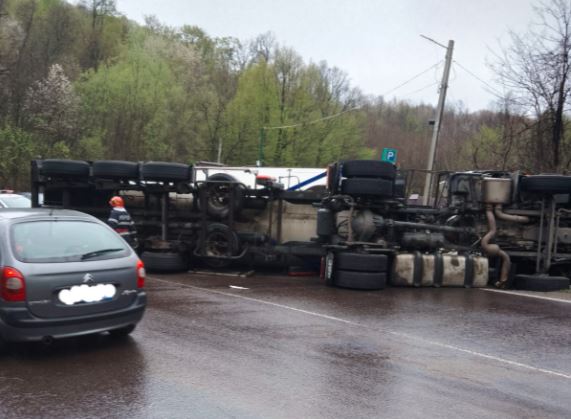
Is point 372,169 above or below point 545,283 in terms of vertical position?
above

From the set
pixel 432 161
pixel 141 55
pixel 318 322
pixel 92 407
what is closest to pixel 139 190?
pixel 318 322

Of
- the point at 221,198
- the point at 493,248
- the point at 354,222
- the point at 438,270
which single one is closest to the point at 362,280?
the point at 354,222

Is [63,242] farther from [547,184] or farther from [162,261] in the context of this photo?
[547,184]

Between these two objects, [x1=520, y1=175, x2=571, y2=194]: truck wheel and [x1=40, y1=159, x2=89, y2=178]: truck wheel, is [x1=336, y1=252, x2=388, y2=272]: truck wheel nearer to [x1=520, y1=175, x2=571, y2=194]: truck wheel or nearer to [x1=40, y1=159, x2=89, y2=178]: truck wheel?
[x1=520, y1=175, x2=571, y2=194]: truck wheel

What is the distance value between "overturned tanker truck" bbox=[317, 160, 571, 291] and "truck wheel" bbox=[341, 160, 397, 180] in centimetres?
2

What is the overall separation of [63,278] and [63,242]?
49cm

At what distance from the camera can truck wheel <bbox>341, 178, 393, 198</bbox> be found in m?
10.0

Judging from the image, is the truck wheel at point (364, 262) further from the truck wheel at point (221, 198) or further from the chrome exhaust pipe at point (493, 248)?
the truck wheel at point (221, 198)

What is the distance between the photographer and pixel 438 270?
10234 millimetres

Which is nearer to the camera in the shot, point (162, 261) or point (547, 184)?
point (547, 184)

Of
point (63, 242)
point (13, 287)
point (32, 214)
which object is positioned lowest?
point (13, 287)

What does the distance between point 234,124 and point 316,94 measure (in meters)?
7.66

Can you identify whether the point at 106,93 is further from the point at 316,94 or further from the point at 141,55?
the point at 316,94

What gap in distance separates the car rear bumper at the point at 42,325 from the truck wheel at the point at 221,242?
5721 millimetres
